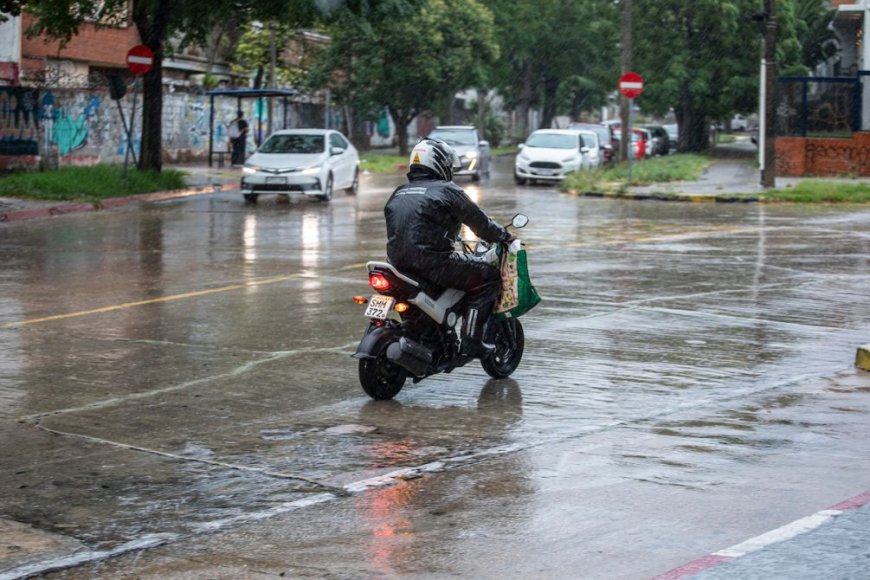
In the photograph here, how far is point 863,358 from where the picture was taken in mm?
10281

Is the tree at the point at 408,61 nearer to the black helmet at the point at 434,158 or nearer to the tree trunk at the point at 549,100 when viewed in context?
the tree trunk at the point at 549,100

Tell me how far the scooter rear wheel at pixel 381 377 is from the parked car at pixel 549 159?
29.0 metres

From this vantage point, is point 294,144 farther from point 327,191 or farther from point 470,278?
point 470,278

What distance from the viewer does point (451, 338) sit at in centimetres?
937

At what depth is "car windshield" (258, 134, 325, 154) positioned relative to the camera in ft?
98.9

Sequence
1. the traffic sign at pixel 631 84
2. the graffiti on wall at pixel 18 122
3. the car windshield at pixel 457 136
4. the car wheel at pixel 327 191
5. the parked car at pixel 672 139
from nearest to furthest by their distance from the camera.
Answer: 1. the car wheel at pixel 327 191
2. the graffiti on wall at pixel 18 122
3. the traffic sign at pixel 631 84
4. the car windshield at pixel 457 136
5. the parked car at pixel 672 139

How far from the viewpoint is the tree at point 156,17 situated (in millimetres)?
30078

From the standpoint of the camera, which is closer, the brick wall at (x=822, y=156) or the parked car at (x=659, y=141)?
the brick wall at (x=822, y=156)

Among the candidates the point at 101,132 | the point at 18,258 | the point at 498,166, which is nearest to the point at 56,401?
the point at 18,258

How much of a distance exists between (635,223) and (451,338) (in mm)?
15243

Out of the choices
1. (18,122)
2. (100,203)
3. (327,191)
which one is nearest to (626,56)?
(327,191)

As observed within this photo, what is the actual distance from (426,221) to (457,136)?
3286 cm

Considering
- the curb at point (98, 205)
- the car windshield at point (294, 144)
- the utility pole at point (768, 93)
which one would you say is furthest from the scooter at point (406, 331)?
the utility pole at point (768, 93)

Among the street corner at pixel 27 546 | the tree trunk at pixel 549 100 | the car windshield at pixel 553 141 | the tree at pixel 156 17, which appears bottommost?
the street corner at pixel 27 546
